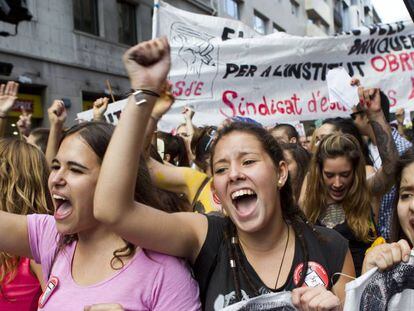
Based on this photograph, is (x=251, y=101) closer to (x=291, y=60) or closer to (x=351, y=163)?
(x=291, y=60)

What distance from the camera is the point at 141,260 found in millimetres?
1688

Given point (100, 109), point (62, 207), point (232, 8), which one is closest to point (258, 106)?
point (100, 109)

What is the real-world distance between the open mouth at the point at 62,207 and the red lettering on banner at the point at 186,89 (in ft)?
11.5

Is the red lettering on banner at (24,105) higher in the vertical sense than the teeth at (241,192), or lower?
higher

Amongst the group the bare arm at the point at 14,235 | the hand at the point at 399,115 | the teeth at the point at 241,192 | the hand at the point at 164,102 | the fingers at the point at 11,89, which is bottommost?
the bare arm at the point at 14,235

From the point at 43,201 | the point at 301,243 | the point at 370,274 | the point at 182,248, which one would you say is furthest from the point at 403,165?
the point at 43,201

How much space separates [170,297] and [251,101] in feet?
12.5

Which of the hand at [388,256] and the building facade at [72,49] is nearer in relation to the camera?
the hand at [388,256]

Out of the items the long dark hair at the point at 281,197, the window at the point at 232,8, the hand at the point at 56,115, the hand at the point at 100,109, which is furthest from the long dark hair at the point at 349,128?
the window at the point at 232,8

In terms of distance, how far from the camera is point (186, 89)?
5219 millimetres

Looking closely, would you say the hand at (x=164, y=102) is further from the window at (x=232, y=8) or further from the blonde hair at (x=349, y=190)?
the window at (x=232, y=8)

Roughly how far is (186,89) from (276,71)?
0.91m

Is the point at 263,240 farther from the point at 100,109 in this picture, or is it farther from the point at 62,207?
the point at 100,109

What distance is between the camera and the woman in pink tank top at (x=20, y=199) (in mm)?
2207
